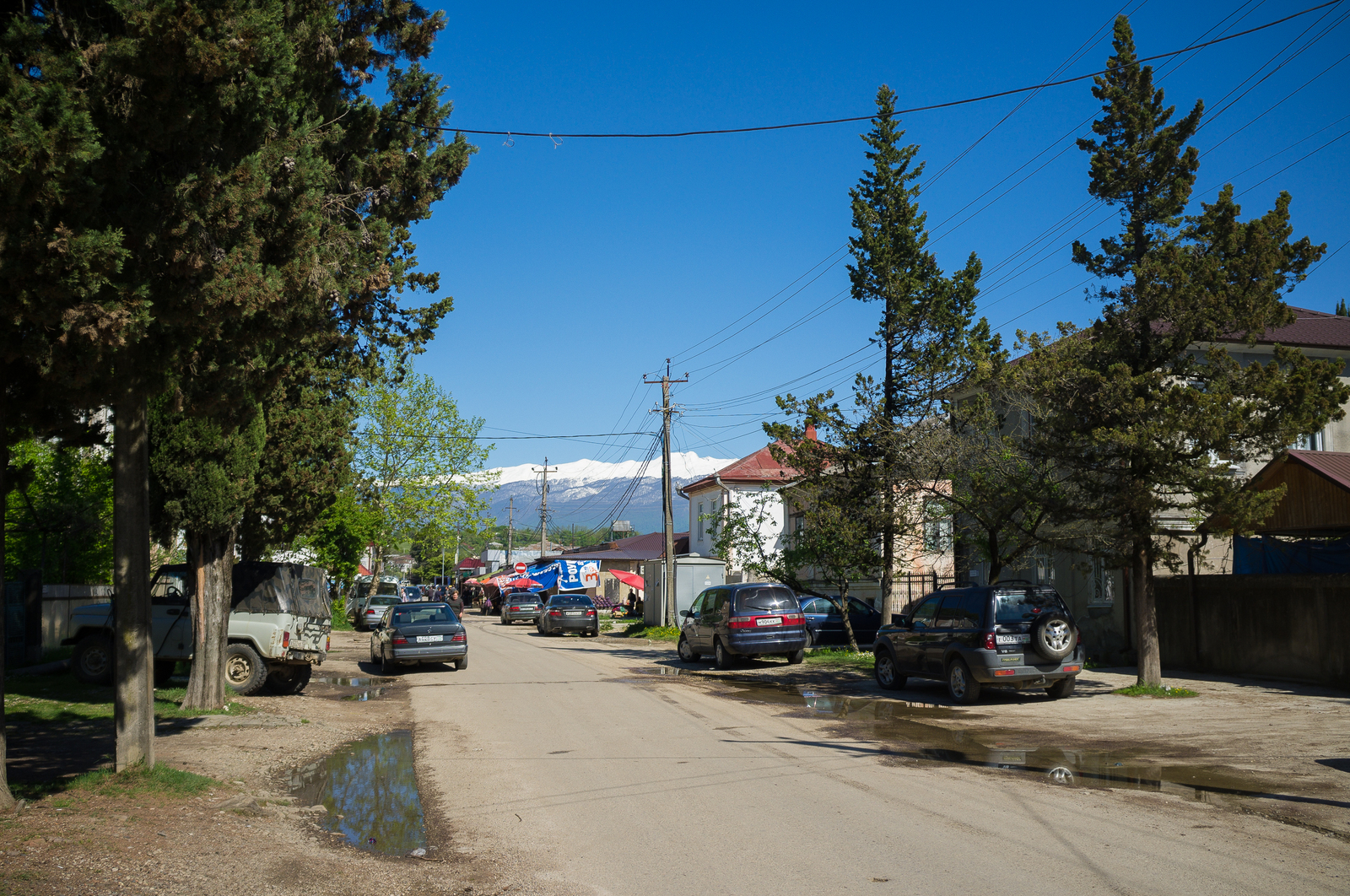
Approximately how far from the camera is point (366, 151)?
11.9 meters

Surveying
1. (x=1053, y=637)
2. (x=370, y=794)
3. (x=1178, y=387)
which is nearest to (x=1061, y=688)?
(x=1053, y=637)

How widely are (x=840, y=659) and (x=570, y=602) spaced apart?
17.7 meters

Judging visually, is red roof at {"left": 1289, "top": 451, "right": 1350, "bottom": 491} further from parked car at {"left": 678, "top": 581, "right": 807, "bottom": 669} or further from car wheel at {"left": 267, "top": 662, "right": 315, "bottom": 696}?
car wheel at {"left": 267, "top": 662, "right": 315, "bottom": 696}

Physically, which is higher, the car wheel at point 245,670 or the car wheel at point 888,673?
the car wheel at point 245,670

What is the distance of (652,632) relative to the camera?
3688 centimetres

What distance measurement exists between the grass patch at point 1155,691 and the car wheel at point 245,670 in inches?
550

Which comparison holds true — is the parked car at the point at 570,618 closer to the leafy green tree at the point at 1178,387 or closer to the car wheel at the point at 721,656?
the car wheel at the point at 721,656

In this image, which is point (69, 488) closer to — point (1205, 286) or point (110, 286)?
point (110, 286)

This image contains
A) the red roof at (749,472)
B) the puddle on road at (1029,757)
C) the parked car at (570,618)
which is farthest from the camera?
the red roof at (749,472)

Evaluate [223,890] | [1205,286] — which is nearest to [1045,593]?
[1205,286]

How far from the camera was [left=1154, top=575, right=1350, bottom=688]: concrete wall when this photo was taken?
16.3 meters

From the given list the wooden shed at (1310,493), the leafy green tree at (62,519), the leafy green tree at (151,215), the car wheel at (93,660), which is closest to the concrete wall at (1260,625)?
the wooden shed at (1310,493)

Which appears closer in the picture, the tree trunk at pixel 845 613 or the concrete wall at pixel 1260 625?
the concrete wall at pixel 1260 625

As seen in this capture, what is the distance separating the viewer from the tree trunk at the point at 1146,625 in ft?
52.5
